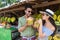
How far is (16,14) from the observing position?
4.60 m

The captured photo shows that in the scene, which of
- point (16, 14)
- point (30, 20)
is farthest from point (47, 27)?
point (16, 14)

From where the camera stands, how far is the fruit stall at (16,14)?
3674 millimetres

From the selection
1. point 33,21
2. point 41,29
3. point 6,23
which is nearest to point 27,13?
point 33,21

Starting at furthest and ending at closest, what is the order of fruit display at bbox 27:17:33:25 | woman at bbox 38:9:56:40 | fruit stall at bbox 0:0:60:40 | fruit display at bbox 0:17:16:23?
fruit display at bbox 0:17:16:23 → fruit stall at bbox 0:0:60:40 → fruit display at bbox 27:17:33:25 → woman at bbox 38:9:56:40

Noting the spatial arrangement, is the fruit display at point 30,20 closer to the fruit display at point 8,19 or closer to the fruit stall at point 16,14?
the fruit stall at point 16,14

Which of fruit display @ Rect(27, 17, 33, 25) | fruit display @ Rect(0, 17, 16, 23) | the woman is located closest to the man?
fruit display @ Rect(27, 17, 33, 25)

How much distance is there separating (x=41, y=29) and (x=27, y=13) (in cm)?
39

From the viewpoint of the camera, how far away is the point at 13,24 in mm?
4715

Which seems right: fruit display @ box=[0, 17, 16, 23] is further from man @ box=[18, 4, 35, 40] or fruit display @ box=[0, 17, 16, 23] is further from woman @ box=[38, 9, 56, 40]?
woman @ box=[38, 9, 56, 40]

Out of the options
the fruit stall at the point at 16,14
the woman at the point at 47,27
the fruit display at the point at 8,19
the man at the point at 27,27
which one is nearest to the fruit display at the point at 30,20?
the man at the point at 27,27

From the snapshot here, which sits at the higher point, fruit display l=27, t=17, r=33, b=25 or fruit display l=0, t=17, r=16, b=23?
fruit display l=27, t=17, r=33, b=25

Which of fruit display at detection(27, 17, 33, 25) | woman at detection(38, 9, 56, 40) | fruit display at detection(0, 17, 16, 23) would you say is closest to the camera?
woman at detection(38, 9, 56, 40)

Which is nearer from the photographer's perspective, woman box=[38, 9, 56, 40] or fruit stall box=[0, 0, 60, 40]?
woman box=[38, 9, 56, 40]

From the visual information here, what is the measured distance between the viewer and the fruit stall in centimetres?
367
